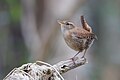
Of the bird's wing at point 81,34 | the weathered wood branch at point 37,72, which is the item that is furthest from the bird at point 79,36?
the weathered wood branch at point 37,72

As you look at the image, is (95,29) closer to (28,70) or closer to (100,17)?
(100,17)

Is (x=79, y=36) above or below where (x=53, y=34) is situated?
above

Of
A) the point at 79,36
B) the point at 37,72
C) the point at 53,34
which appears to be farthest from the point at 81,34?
the point at 53,34

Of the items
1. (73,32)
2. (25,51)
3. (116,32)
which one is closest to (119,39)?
(116,32)

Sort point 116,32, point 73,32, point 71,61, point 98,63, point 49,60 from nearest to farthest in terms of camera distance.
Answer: point 71,61, point 73,32, point 49,60, point 98,63, point 116,32

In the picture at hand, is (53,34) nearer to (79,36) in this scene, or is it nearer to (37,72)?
(79,36)

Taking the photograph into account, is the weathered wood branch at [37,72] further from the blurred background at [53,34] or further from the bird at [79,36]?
the blurred background at [53,34]
